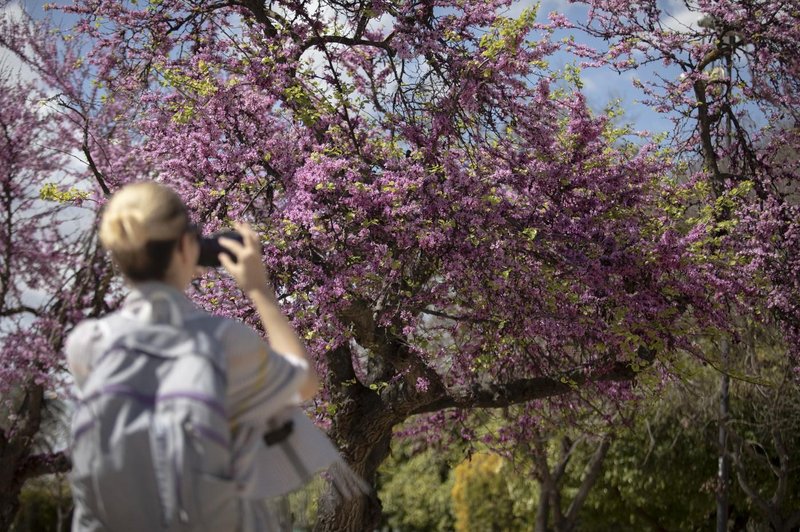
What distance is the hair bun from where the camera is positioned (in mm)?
2691

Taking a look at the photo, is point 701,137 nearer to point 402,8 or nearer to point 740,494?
point 402,8

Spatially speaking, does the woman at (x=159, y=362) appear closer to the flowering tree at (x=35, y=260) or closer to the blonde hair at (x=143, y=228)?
the blonde hair at (x=143, y=228)

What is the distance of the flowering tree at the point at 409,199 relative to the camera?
29.0 feet

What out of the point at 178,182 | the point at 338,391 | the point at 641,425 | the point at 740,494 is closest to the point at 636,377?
the point at 338,391

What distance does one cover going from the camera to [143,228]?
270 cm

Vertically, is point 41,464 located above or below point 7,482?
above

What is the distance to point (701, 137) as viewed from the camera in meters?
13.4

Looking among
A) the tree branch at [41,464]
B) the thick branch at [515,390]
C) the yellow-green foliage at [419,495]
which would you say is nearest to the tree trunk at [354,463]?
the thick branch at [515,390]

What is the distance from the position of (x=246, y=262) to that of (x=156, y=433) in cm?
62

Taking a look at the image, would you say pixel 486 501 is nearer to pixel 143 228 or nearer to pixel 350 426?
pixel 350 426

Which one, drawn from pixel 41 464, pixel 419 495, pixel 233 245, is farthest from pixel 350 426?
pixel 419 495

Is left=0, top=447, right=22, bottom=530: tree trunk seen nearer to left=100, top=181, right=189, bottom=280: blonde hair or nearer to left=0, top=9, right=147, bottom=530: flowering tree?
left=0, top=9, right=147, bottom=530: flowering tree

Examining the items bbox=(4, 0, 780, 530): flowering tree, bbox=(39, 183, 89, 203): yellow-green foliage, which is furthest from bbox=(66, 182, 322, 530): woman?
bbox=(39, 183, 89, 203): yellow-green foliage

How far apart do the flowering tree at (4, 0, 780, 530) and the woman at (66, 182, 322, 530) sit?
5570mm
